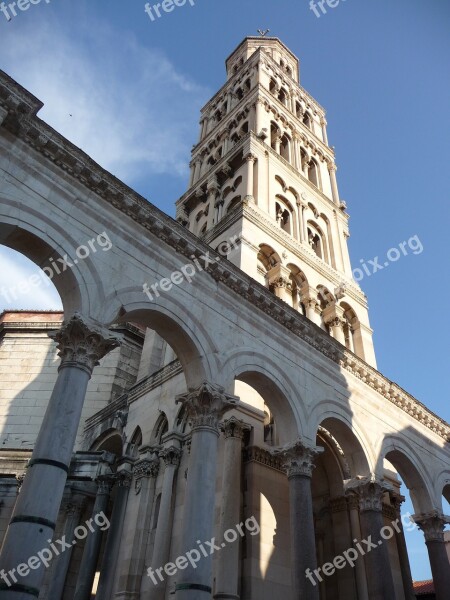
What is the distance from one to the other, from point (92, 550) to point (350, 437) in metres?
8.19

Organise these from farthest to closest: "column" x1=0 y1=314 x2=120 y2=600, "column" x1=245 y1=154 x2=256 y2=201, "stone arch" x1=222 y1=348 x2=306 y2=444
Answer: "column" x1=245 y1=154 x2=256 y2=201 → "stone arch" x1=222 y1=348 x2=306 y2=444 → "column" x1=0 y1=314 x2=120 y2=600

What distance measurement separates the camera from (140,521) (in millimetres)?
14469

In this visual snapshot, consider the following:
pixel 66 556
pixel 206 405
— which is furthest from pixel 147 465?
pixel 206 405

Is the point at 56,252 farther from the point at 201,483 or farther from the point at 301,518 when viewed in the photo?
the point at 301,518

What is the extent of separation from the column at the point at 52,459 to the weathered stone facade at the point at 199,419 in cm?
3

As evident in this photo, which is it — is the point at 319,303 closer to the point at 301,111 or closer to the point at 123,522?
the point at 123,522

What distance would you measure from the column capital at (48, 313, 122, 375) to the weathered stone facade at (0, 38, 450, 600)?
0.04m

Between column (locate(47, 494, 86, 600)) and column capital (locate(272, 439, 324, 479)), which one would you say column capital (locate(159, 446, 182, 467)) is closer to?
column capital (locate(272, 439, 324, 479))

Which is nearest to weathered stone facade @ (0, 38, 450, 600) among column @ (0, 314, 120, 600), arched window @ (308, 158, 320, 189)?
column @ (0, 314, 120, 600)

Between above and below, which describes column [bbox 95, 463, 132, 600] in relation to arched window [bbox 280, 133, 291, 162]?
below

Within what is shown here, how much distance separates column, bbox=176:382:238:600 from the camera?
9430 mm

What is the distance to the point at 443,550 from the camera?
1569cm

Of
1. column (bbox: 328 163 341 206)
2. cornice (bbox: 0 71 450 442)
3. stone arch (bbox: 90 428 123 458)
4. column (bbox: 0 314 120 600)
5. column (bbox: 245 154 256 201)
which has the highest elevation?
column (bbox: 328 163 341 206)

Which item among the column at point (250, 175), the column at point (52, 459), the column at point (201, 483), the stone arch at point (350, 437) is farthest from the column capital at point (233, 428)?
the column at point (250, 175)
